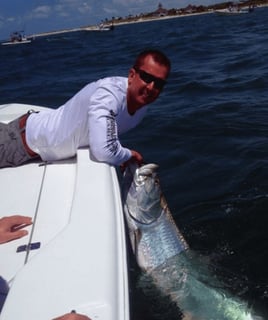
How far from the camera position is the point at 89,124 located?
3207 millimetres

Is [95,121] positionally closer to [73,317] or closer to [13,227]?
[13,227]

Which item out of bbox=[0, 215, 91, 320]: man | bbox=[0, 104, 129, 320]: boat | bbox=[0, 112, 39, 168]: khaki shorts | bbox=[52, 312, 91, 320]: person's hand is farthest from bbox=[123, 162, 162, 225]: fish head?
bbox=[52, 312, 91, 320]: person's hand

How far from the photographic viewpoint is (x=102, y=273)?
2.16m

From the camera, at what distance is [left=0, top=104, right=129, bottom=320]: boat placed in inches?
78.2

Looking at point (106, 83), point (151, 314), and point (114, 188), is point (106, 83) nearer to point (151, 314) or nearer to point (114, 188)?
point (114, 188)

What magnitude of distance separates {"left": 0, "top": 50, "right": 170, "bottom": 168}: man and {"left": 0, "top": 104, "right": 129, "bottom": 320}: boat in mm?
108

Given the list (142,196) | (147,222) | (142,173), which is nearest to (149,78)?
(142,173)

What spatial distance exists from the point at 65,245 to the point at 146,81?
1302mm

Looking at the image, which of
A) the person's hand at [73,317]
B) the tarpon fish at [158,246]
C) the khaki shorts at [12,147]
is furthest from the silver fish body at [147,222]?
the person's hand at [73,317]

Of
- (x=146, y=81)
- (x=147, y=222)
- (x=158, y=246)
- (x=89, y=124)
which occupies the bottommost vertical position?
(x=158, y=246)

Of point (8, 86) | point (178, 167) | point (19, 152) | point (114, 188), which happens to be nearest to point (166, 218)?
point (114, 188)

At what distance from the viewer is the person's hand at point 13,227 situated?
110 inches

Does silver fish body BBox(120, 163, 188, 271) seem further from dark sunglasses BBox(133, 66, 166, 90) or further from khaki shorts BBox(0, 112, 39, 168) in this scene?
khaki shorts BBox(0, 112, 39, 168)

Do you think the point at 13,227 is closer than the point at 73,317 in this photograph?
No
